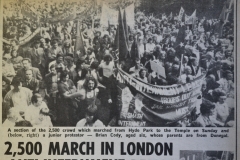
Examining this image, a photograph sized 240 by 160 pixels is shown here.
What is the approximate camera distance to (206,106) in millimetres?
545

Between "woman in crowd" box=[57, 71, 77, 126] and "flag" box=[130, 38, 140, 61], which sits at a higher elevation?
"flag" box=[130, 38, 140, 61]

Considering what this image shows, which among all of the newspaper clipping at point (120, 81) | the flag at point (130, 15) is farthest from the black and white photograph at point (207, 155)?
the flag at point (130, 15)

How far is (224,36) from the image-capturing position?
55 cm

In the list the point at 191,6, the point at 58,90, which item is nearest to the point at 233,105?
the point at 191,6

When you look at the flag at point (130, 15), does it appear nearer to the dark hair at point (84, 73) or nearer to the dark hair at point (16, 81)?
the dark hair at point (84, 73)

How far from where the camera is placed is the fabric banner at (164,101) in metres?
0.55

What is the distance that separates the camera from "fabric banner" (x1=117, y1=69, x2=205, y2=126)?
21.6 inches

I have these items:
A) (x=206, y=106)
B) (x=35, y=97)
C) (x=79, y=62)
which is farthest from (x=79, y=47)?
(x=206, y=106)

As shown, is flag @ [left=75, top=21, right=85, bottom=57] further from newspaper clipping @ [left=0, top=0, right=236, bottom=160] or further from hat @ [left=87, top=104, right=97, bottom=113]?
hat @ [left=87, top=104, right=97, bottom=113]

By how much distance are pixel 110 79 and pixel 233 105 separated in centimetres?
25

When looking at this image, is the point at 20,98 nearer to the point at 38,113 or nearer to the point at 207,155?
the point at 38,113

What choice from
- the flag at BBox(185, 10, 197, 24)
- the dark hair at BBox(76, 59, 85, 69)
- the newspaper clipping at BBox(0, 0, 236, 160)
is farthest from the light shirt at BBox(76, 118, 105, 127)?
the flag at BBox(185, 10, 197, 24)

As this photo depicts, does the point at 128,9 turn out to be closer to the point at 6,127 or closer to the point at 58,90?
the point at 58,90

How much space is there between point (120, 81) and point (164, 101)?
97 millimetres
